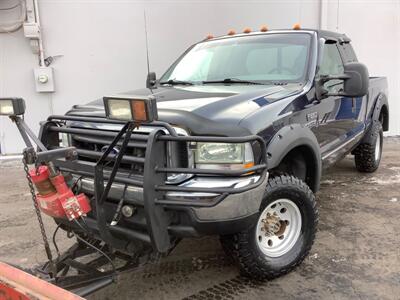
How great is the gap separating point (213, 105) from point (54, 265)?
1404 millimetres

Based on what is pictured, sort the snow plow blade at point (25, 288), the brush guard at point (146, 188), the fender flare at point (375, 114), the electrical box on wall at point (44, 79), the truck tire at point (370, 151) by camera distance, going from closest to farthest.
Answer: the snow plow blade at point (25, 288), the brush guard at point (146, 188), the fender flare at point (375, 114), the truck tire at point (370, 151), the electrical box on wall at point (44, 79)

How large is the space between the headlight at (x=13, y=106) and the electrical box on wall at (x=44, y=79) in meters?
5.02

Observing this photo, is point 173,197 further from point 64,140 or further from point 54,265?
point 64,140

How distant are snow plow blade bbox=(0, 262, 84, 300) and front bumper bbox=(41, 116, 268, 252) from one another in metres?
0.56

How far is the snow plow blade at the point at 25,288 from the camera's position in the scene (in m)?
1.90

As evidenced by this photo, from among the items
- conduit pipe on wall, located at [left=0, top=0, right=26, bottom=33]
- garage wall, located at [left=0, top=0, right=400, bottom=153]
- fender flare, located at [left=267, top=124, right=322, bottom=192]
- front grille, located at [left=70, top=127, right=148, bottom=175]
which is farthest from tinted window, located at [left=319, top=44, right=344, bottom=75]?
conduit pipe on wall, located at [left=0, top=0, right=26, bottom=33]

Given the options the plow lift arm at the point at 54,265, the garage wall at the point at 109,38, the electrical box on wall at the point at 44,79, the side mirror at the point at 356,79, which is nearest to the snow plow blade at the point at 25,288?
the plow lift arm at the point at 54,265

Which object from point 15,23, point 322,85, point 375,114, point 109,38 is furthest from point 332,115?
point 15,23

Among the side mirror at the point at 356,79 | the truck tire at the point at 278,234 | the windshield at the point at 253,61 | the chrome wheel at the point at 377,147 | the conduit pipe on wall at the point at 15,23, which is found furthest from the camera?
the conduit pipe on wall at the point at 15,23

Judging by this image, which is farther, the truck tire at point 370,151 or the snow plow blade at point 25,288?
the truck tire at point 370,151

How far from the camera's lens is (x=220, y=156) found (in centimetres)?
257

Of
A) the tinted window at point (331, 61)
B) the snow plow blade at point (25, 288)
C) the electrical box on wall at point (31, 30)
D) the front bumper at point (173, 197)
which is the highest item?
the electrical box on wall at point (31, 30)

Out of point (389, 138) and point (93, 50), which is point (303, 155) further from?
point (389, 138)

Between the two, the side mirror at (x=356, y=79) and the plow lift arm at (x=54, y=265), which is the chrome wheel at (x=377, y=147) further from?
the plow lift arm at (x=54, y=265)
